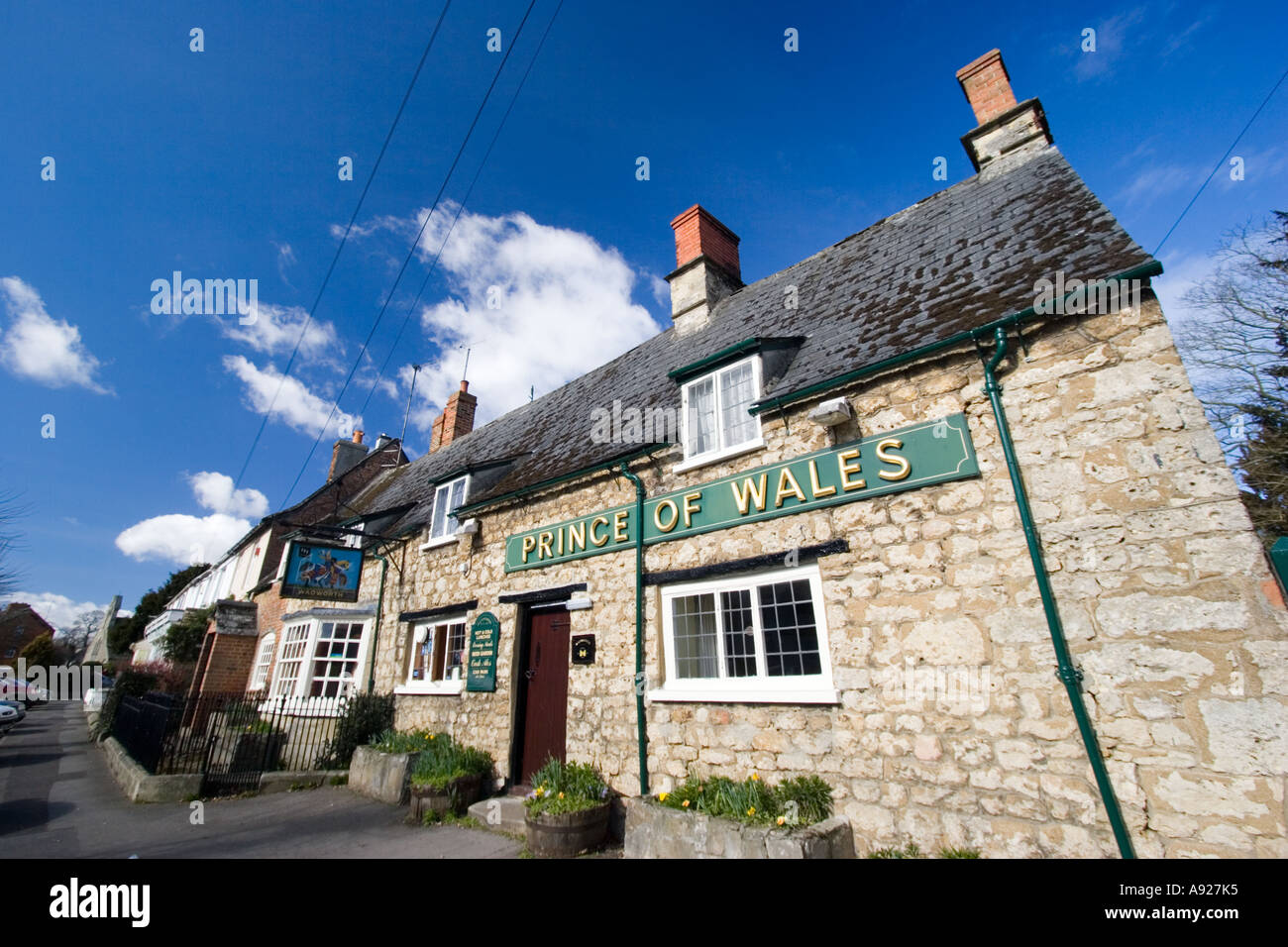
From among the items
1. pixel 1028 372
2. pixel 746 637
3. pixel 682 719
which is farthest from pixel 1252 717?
pixel 682 719

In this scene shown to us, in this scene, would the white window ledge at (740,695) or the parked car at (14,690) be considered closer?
the white window ledge at (740,695)

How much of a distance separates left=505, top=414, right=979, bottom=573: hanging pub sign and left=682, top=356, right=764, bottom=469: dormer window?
1.71ft

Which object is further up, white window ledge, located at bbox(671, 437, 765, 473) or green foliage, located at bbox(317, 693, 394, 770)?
white window ledge, located at bbox(671, 437, 765, 473)

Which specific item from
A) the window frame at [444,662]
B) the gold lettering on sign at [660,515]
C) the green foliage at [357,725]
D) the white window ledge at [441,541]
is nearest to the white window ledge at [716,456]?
the gold lettering on sign at [660,515]

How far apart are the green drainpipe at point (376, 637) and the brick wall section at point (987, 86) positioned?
14947mm

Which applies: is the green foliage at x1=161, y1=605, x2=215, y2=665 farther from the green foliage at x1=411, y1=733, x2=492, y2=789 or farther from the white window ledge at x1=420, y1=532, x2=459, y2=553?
the green foliage at x1=411, y1=733, x2=492, y2=789

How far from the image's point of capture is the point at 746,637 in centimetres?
642

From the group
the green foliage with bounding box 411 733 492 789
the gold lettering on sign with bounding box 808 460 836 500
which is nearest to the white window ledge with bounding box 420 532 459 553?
the green foliage with bounding box 411 733 492 789

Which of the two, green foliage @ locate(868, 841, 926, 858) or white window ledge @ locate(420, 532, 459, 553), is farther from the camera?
white window ledge @ locate(420, 532, 459, 553)

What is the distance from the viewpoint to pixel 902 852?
4672 mm

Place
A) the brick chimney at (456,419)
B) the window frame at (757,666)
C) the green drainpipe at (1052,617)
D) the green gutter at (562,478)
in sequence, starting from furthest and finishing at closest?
the brick chimney at (456,419)
the green gutter at (562,478)
the window frame at (757,666)
the green drainpipe at (1052,617)

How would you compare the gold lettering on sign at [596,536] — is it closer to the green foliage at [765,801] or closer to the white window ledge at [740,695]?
the white window ledge at [740,695]

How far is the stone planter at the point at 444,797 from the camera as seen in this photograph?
7703mm

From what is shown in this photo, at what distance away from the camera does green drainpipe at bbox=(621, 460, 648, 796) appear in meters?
6.77
